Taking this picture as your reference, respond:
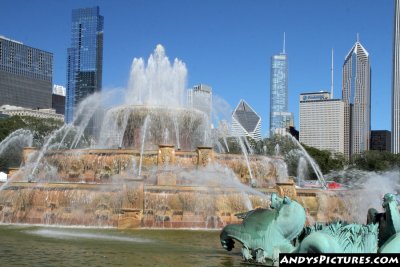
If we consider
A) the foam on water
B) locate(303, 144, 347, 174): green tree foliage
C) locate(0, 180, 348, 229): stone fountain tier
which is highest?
locate(303, 144, 347, 174): green tree foliage

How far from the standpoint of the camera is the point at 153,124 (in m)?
32.1

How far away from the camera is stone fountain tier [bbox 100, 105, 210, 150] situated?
31766 mm

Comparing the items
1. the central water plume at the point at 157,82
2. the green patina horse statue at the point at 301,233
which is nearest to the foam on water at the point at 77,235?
the green patina horse statue at the point at 301,233

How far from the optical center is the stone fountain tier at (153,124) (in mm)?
31766

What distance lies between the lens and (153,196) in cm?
2081

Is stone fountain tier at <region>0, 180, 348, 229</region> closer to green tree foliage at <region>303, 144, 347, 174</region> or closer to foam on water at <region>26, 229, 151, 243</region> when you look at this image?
foam on water at <region>26, 229, 151, 243</region>

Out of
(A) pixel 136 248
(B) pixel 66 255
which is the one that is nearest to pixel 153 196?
(A) pixel 136 248

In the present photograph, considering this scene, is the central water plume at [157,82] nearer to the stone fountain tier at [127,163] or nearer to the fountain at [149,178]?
the fountain at [149,178]

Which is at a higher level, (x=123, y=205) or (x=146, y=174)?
(x=146, y=174)

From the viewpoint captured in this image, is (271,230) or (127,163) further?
(127,163)

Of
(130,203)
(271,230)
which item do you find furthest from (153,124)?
(271,230)

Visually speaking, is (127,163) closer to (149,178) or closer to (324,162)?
(149,178)

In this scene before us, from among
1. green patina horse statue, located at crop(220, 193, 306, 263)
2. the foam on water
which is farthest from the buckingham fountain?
green patina horse statue, located at crop(220, 193, 306, 263)

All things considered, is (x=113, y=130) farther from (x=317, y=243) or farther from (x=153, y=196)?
(x=317, y=243)
